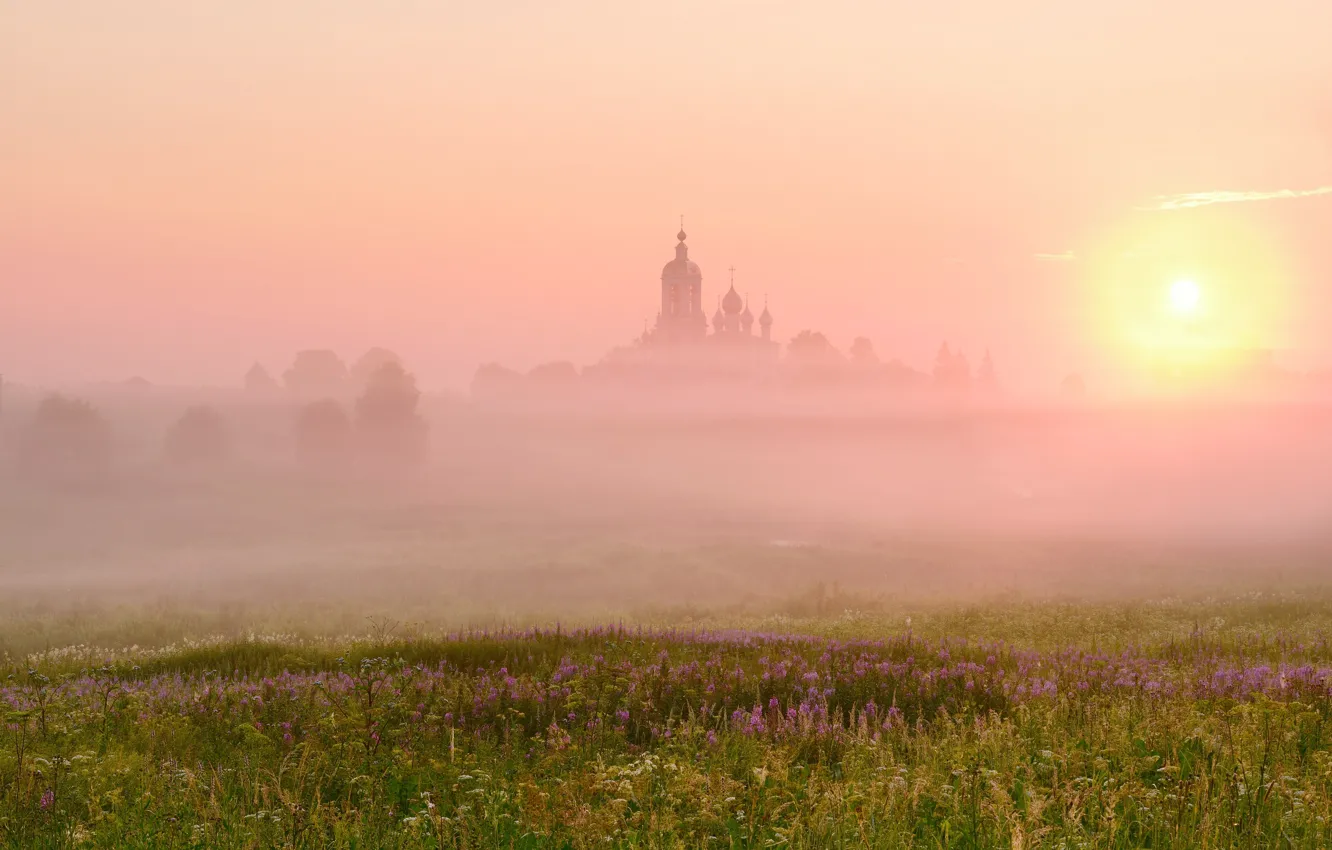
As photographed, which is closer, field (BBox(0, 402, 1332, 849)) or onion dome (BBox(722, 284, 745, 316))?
field (BBox(0, 402, 1332, 849))

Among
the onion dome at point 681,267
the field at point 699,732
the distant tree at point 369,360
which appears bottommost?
the field at point 699,732

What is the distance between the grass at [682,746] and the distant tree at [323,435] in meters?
102

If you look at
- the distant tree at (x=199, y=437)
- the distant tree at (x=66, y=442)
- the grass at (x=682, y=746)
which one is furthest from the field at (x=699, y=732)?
the distant tree at (x=199, y=437)

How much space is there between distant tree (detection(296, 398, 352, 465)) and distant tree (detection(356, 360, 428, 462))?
2.02 meters

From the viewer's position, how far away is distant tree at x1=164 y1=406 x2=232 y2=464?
111 metres

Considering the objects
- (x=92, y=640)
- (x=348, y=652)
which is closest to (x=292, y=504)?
(x=92, y=640)

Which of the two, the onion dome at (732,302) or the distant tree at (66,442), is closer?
the distant tree at (66,442)

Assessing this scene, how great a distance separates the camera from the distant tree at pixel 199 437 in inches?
4382

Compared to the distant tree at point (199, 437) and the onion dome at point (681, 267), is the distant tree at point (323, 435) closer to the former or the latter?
the distant tree at point (199, 437)

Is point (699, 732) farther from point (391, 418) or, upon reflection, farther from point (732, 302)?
point (732, 302)

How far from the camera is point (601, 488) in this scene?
12356 cm

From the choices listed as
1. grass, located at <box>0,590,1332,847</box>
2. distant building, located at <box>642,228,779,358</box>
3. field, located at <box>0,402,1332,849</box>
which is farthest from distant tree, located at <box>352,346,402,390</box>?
grass, located at <box>0,590,1332,847</box>

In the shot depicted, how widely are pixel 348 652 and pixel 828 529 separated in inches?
2703

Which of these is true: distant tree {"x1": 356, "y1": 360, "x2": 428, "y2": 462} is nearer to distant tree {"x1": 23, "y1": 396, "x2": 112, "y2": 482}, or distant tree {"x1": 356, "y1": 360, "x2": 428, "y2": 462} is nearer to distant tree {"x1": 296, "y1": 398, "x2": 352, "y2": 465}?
distant tree {"x1": 296, "y1": 398, "x2": 352, "y2": 465}
